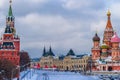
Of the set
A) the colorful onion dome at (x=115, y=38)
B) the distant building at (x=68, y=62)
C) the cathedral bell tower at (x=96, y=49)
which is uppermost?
the colorful onion dome at (x=115, y=38)

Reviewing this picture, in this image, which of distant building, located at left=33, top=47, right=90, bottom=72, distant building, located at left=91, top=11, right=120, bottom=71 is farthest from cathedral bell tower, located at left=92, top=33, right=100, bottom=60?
distant building, located at left=33, top=47, right=90, bottom=72

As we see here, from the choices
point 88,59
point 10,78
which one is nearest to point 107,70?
point 88,59

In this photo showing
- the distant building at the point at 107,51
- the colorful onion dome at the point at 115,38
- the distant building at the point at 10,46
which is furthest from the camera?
the colorful onion dome at the point at 115,38

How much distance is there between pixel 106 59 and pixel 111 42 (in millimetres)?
5064

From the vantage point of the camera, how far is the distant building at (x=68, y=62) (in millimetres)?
166575

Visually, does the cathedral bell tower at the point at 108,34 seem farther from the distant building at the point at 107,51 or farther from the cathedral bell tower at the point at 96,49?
the cathedral bell tower at the point at 96,49

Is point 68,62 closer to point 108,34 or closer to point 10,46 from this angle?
point 108,34

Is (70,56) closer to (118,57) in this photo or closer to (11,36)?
(118,57)

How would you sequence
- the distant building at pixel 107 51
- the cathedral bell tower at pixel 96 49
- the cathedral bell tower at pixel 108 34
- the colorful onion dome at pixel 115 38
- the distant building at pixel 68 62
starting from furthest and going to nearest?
1. the distant building at pixel 68 62
2. the cathedral bell tower at pixel 108 34
3. the cathedral bell tower at pixel 96 49
4. the colorful onion dome at pixel 115 38
5. the distant building at pixel 107 51

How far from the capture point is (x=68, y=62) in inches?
7062

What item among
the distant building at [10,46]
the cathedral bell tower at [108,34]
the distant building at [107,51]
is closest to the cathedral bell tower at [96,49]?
the distant building at [107,51]

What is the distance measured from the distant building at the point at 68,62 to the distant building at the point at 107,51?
12148 mm

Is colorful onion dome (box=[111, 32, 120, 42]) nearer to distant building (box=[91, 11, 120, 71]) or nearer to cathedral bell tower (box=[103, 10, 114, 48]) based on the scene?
distant building (box=[91, 11, 120, 71])

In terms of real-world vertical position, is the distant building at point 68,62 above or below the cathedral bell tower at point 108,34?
below
